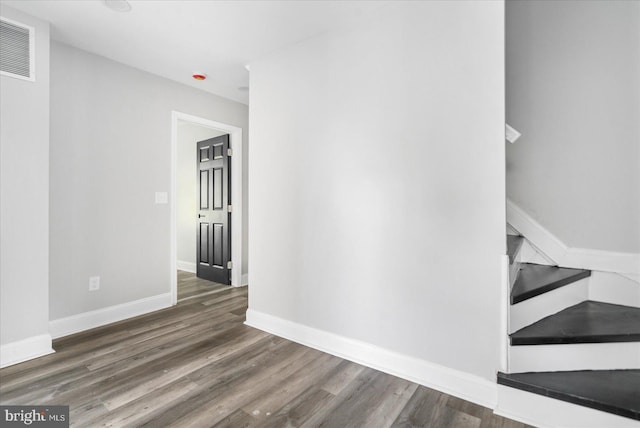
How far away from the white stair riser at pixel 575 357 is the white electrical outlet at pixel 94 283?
3421 millimetres

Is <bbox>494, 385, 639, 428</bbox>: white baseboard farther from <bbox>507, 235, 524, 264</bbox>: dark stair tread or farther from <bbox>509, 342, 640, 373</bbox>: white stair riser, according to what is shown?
<bbox>507, 235, 524, 264</bbox>: dark stair tread

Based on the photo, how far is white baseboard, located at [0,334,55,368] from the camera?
6.95ft

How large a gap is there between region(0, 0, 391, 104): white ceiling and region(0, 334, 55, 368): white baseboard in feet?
7.99

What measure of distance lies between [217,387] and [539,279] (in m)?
2.21

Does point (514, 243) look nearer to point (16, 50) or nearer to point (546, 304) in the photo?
point (546, 304)

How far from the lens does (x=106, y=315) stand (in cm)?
290

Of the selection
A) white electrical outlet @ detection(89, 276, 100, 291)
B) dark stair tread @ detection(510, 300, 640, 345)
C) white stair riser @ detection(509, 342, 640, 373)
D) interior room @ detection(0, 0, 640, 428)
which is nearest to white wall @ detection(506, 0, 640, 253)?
interior room @ detection(0, 0, 640, 428)

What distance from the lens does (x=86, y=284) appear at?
2795 millimetres

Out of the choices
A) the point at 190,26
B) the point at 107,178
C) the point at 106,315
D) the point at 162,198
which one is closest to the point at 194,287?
the point at 106,315

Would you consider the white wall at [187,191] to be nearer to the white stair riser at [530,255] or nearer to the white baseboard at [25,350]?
the white baseboard at [25,350]

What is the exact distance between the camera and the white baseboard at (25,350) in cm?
212

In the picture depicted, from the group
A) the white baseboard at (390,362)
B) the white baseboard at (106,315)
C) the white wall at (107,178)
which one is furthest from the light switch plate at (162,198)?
the white baseboard at (390,362)

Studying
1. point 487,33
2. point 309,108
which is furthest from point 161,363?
point 487,33

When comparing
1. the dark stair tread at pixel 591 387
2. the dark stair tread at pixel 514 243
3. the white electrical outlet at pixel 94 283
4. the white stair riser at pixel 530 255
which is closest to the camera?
the dark stair tread at pixel 591 387
